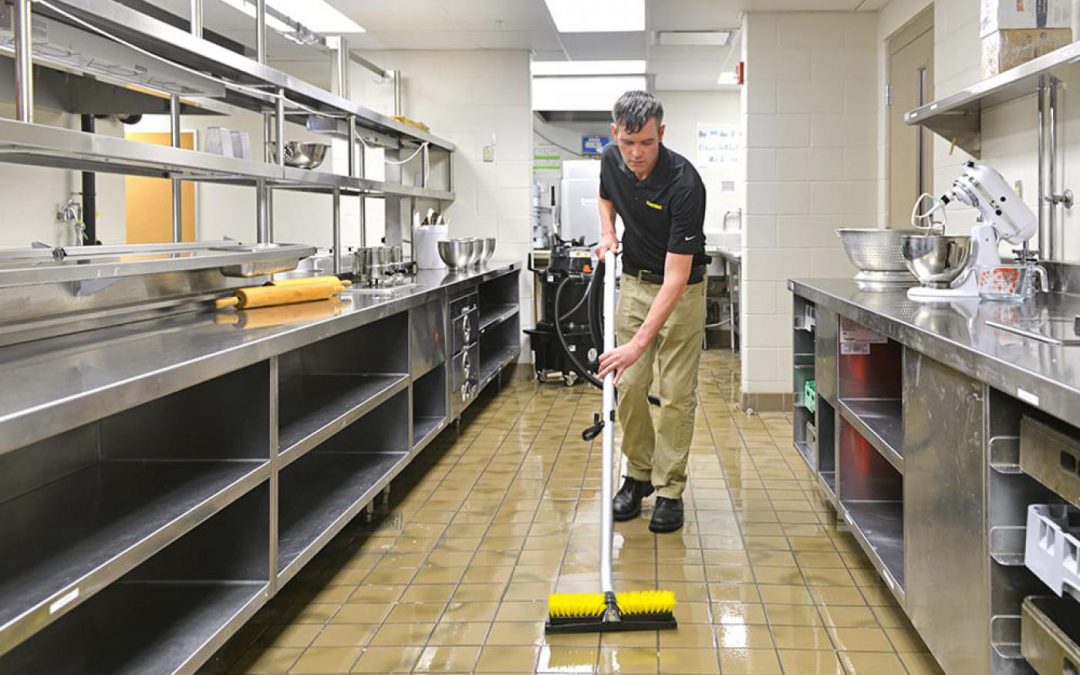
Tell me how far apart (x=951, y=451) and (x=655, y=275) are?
5.56ft

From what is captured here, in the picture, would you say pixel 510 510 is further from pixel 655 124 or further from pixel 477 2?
pixel 477 2

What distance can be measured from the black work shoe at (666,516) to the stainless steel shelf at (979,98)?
5.71 feet

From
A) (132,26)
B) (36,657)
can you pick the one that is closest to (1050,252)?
(132,26)

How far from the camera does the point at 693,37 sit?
24.5 feet

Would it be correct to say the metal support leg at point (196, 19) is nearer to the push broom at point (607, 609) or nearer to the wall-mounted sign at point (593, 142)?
the push broom at point (607, 609)

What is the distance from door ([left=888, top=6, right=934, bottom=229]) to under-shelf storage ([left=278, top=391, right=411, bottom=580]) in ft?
10.3

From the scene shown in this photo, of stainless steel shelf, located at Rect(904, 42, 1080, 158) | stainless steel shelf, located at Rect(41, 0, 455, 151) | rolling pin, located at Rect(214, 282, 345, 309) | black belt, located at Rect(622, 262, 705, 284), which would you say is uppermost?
stainless steel shelf, located at Rect(41, 0, 455, 151)

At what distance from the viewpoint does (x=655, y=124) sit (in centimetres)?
329

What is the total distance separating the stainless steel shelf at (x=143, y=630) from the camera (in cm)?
209

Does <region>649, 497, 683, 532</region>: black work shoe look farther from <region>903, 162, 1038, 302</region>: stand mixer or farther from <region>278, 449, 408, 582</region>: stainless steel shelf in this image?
<region>903, 162, 1038, 302</region>: stand mixer

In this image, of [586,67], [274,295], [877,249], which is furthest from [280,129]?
[586,67]

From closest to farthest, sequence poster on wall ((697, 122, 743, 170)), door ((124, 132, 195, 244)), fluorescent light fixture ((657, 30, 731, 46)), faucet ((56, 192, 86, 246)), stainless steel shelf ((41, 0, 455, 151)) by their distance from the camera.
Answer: stainless steel shelf ((41, 0, 455, 151)) < fluorescent light fixture ((657, 30, 731, 46)) < faucet ((56, 192, 86, 246)) < door ((124, 132, 195, 244)) < poster on wall ((697, 122, 743, 170))

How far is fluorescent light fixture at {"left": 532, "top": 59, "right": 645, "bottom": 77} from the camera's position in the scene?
8562 millimetres

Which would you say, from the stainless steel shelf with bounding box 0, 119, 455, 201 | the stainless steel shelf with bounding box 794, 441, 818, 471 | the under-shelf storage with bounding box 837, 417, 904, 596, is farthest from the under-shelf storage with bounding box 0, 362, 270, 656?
the stainless steel shelf with bounding box 794, 441, 818, 471
